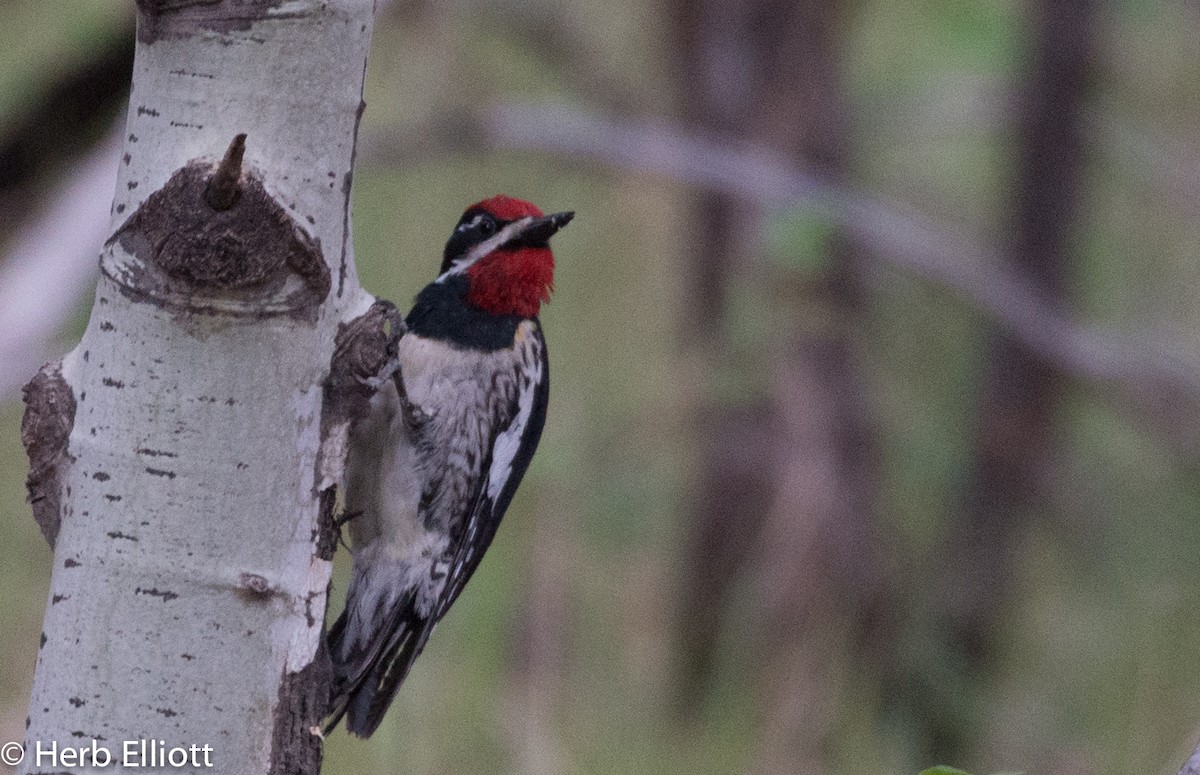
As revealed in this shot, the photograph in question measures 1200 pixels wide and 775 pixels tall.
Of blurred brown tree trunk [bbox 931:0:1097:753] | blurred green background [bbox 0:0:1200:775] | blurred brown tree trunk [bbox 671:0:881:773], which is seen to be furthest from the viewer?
blurred brown tree trunk [bbox 931:0:1097:753]

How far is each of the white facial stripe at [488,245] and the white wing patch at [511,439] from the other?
8.9 inches

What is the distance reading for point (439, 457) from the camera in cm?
241

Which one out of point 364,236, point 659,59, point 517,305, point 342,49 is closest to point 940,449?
point 659,59

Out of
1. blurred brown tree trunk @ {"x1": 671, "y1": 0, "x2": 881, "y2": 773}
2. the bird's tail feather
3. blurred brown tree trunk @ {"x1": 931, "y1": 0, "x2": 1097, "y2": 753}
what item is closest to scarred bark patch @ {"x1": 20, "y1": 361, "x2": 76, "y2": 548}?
the bird's tail feather

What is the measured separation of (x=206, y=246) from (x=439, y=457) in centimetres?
114

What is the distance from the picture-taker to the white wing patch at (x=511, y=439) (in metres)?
2.47

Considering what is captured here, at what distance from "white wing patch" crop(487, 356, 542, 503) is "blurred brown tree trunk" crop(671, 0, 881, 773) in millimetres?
1687

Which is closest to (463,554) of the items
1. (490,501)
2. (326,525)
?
(490,501)

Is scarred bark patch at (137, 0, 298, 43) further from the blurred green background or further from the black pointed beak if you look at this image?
the blurred green background

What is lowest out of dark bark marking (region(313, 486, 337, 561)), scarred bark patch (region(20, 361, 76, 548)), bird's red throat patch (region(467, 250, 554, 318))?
dark bark marking (region(313, 486, 337, 561))

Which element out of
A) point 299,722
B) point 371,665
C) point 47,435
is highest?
point 47,435

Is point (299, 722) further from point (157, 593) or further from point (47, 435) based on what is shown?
point (47, 435)

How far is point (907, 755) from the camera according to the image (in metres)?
4.14

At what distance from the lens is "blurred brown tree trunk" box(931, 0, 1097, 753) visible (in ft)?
16.3
